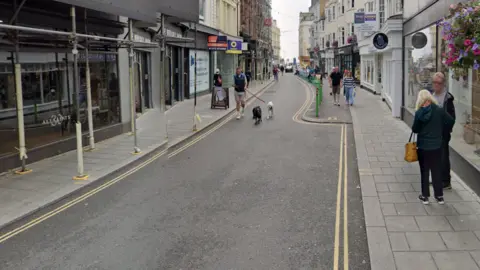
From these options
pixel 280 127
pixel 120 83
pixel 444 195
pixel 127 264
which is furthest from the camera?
pixel 280 127

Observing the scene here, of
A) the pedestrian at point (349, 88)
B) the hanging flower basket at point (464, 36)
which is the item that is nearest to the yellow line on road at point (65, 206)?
the hanging flower basket at point (464, 36)

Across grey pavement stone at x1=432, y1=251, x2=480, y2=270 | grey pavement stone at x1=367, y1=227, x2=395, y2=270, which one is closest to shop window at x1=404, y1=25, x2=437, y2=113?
grey pavement stone at x1=367, y1=227, x2=395, y2=270

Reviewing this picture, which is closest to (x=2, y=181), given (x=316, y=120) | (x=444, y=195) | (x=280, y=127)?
(x=444, y=195)

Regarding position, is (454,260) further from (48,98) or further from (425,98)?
(48,98)

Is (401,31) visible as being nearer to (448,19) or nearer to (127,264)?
(448,19)

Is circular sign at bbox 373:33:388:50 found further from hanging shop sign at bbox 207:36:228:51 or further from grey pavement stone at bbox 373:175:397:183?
hanging shop sign at bbox 207:36:228:51

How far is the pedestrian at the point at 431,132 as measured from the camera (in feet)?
21.3

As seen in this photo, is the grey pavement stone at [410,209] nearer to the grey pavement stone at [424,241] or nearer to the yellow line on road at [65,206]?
the grey pavement stone at [424,241]

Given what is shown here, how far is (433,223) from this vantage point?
596cm

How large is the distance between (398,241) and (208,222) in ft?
7.98

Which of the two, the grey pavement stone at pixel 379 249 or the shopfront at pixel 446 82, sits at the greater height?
the shopfront at pixel 446 82

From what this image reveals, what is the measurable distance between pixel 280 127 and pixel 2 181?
9.35 m

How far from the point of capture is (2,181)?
8.39 meters

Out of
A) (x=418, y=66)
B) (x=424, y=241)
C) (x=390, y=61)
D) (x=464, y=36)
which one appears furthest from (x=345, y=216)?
(x=390, y=61)
